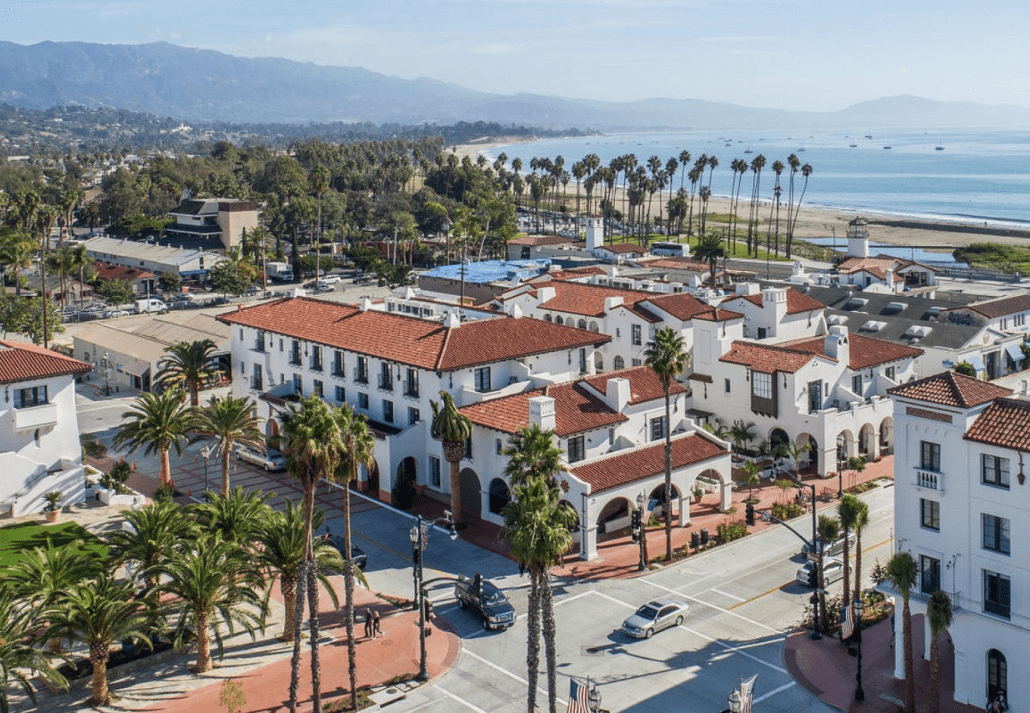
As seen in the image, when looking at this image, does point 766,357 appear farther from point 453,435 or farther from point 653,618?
point 653,618

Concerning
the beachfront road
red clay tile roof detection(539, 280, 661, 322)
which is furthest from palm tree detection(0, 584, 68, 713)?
red clay tile roof detection(539, 280, 661, 322)

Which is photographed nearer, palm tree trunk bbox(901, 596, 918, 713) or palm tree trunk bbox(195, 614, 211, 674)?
palm tree trunk bbox(901, 596, 918, 713)

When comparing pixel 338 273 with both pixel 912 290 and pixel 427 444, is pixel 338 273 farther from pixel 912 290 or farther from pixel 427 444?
pixel 427 444

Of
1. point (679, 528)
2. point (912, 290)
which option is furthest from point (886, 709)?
point (912, 290)

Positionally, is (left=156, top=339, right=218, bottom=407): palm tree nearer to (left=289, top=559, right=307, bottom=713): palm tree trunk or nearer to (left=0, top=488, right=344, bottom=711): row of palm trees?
(left=0, top=488, right=344, bottom=711): row of palm trees

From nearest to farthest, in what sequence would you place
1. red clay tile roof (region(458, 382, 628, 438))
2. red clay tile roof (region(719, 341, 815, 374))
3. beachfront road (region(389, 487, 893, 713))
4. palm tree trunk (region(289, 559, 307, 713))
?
palm tree trunk (region(289, 559, 307, 713)), beachfront road (region(389, 487, 893, 713)), red clay tile roof (region(458, 382, 628, 438)), red clay tile roof (region(719, 341, 815, 374))

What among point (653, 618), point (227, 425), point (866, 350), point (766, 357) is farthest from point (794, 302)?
point (227, 425)
